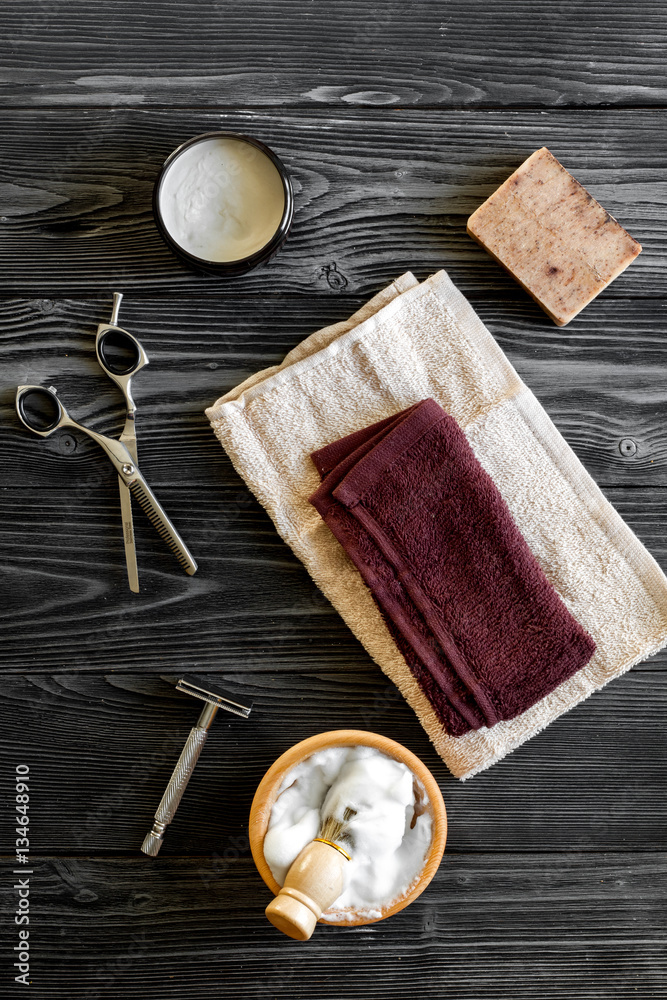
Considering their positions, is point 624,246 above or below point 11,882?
above

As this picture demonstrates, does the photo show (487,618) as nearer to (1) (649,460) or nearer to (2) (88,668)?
(1) (649,460)

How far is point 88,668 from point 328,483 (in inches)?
14.0

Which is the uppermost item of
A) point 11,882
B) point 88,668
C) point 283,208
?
point 283,208

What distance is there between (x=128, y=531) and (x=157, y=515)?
0.04 meters

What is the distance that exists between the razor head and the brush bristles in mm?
145

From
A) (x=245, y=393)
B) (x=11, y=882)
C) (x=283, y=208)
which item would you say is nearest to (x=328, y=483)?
(x=245, y=393)

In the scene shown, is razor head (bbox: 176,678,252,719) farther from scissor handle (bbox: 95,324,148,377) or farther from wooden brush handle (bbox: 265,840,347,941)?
scissor handle (bbox: 95,324,148,377)

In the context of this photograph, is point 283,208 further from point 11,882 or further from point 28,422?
point 11,882

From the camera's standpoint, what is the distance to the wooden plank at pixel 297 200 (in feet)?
2.54

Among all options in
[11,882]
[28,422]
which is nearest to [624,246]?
[28,422]

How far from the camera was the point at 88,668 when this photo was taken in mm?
773

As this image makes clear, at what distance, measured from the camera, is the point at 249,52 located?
2.54 feet

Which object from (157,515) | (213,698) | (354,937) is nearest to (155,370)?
(157,515)

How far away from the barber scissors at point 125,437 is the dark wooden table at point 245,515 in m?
0.02
